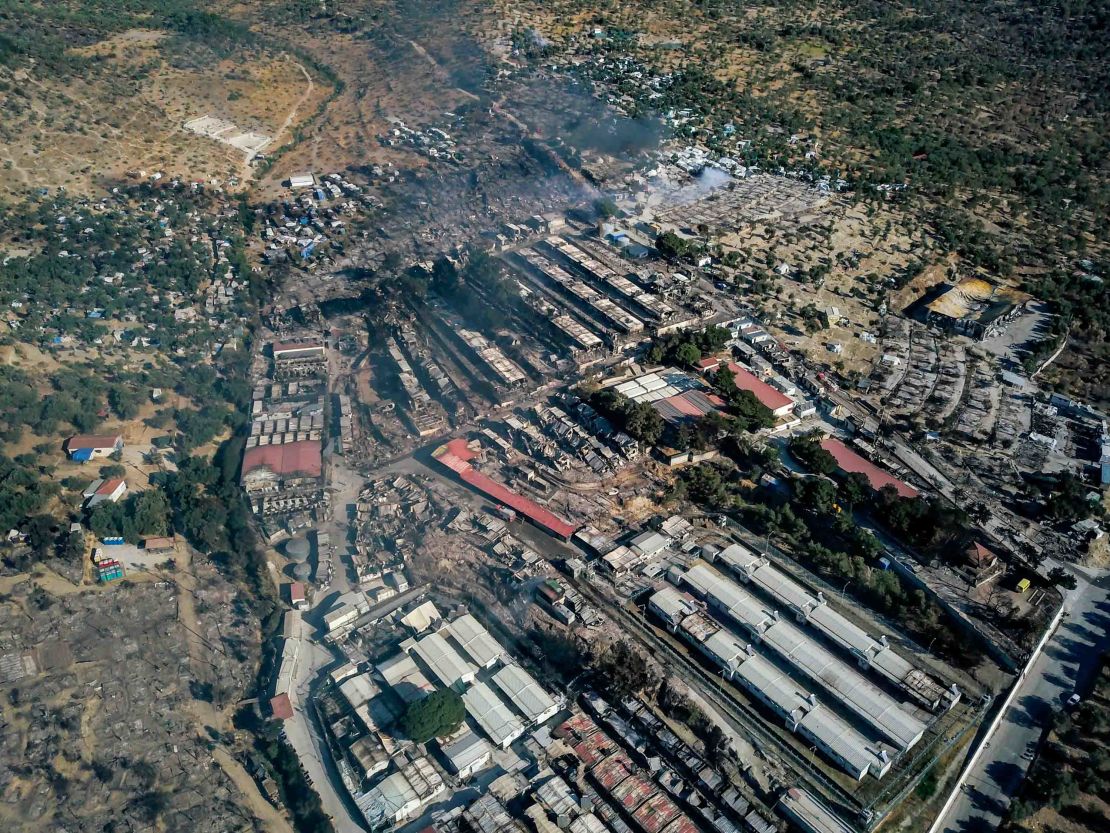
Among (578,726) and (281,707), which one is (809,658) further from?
(281,707)

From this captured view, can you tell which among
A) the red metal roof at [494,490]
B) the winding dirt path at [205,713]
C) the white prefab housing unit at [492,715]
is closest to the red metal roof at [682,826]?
the white prefab housing unit at [492,715]

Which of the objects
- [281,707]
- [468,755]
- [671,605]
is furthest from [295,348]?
[468,755]

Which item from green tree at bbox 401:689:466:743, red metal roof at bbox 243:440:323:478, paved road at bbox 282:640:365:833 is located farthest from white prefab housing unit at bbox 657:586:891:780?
red metal roof at bbox 243:440:323:478

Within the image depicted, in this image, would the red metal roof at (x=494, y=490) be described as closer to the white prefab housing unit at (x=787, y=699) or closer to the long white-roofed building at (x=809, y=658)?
the long white-roofed building at (x=809, y=658)

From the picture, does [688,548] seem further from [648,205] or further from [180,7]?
[180,7]

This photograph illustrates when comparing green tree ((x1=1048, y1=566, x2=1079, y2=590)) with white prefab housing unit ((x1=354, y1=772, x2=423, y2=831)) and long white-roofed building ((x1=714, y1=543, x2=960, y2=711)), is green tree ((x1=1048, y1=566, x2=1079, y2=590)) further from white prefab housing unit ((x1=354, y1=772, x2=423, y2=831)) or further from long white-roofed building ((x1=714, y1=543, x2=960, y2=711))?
white prefab housing unit ((x1=354, y1=772, x2=423, y2=831))

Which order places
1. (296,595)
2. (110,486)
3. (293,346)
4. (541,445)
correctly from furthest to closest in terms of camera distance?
1. (293,346)
2. (541,445)
3. (110,486)
4. (296,595)
